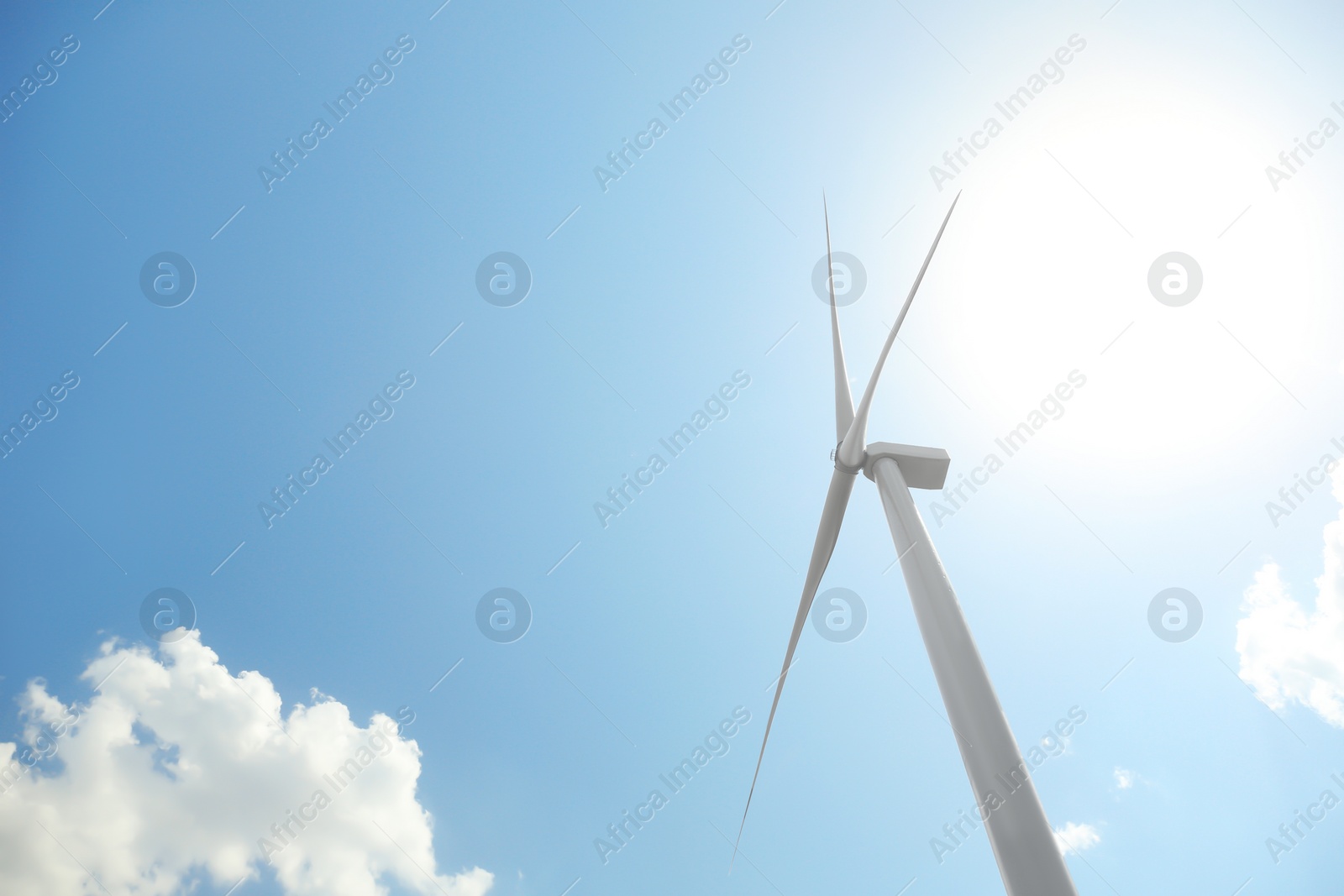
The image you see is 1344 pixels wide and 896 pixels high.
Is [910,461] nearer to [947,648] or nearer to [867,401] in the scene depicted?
[867,401]

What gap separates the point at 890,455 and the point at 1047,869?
8.31m

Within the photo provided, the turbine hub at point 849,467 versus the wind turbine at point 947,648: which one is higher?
the turbine hub at point 849,467

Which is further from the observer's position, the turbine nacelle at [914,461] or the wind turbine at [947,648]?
the turbine nacelle at [914,461]

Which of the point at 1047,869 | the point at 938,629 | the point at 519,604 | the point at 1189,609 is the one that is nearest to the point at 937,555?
the point at 938,629

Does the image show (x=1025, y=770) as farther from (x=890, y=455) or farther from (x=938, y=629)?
(x=890, y=455)

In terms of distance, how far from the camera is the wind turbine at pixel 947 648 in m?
7.39

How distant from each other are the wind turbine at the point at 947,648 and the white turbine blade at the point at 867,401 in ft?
0.07

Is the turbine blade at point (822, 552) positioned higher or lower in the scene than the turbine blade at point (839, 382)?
lower

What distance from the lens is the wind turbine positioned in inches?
291

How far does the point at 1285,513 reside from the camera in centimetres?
1727

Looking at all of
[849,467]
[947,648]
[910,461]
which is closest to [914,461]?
[910,461]

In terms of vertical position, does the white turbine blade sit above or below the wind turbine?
above

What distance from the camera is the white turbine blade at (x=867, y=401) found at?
41.7 feet

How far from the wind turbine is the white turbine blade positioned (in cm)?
2
